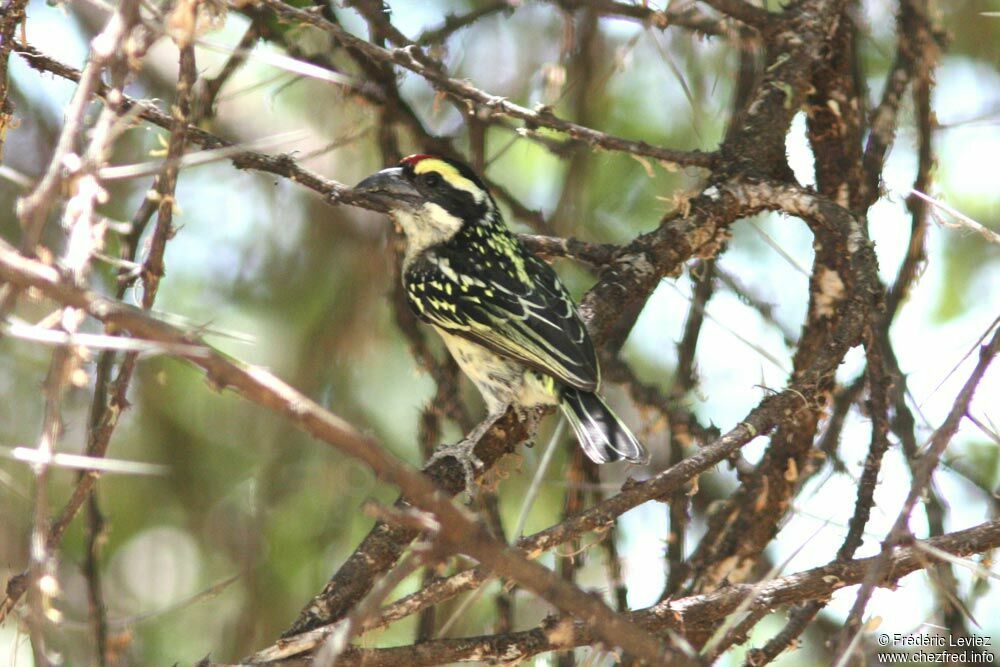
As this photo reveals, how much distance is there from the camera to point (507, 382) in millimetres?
3977

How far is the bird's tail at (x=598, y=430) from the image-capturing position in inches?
141

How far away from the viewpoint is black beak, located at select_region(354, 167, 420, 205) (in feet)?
13.2

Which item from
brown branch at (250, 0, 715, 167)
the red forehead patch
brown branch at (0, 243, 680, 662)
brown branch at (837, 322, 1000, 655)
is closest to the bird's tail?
brown branch at (250, 0, 715, 167)

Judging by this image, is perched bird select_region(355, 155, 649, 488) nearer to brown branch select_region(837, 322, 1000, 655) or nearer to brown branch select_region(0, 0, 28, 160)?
brown branch select_region(0, 0, 28, 160)

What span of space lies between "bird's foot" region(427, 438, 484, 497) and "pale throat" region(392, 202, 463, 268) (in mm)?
1094

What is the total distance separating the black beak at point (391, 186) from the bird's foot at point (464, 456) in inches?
38.9

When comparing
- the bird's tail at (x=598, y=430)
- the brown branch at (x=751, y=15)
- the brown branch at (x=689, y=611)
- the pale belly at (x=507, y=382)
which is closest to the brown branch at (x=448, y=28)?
the brown branch at (x=751, y=15)

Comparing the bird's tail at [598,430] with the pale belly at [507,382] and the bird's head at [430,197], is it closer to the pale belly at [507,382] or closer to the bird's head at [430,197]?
the pale belly at [507,382]

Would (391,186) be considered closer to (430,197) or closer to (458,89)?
(430,197)

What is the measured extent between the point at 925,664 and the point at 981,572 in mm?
2546

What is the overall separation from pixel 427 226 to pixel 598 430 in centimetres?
120

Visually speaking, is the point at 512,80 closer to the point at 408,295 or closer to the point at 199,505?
the point at 408,295

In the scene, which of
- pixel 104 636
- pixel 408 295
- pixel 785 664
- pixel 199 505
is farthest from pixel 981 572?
pixel 199 505

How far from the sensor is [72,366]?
1715 millimetres
